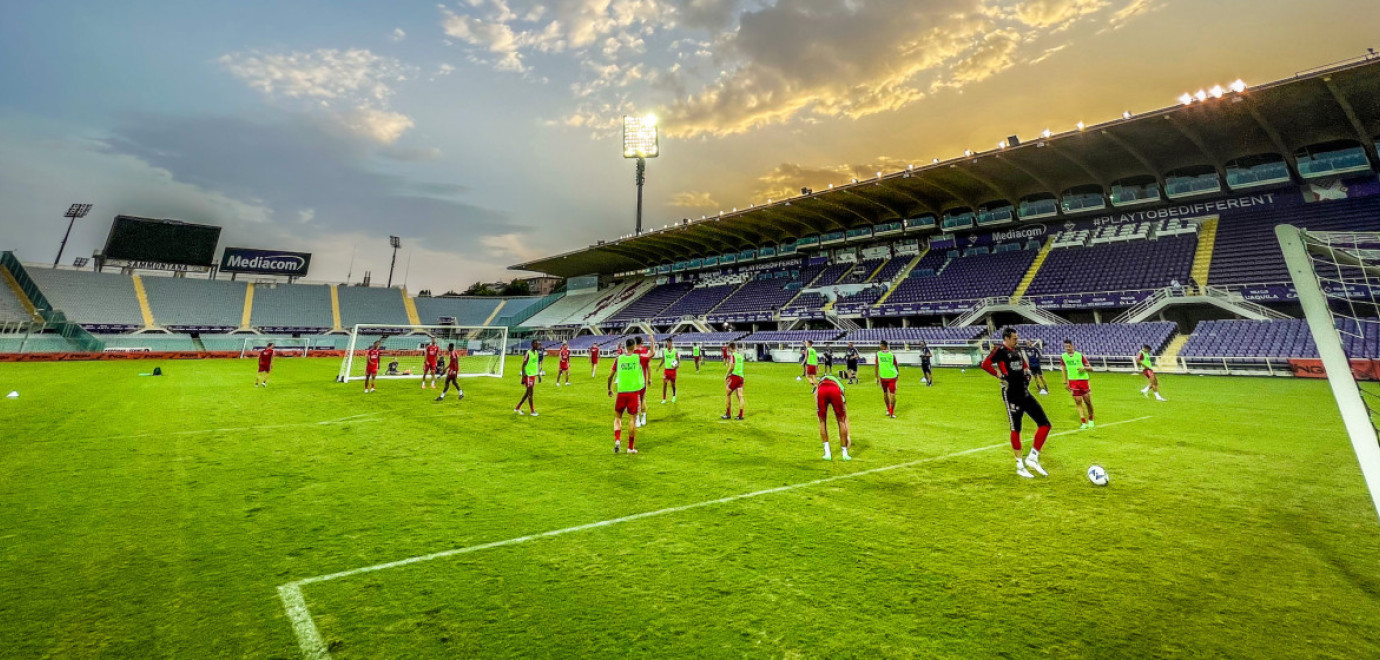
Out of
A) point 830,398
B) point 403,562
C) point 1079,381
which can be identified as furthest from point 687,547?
point 1079,381

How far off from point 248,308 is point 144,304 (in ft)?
25.3

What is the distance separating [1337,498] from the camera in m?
5.34

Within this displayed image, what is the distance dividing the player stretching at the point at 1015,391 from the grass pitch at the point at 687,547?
0.39 m

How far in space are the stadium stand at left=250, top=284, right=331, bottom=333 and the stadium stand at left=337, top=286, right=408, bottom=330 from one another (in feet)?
5.87

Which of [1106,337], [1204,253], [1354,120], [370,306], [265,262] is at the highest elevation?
[1354,120]

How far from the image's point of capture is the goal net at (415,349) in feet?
75.1

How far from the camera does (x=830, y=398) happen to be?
7480mm

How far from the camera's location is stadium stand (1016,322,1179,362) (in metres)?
24.5

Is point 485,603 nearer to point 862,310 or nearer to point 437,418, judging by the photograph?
point 437,418

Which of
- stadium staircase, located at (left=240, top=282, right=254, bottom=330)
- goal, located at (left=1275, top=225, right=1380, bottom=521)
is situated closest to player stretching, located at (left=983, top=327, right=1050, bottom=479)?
goal, located at (left=1275, top=225, right=1380, bottom=521)

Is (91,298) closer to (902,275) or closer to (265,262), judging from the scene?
(265,262)

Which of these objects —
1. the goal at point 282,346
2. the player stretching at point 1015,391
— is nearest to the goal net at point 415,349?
the goal at point 282,346

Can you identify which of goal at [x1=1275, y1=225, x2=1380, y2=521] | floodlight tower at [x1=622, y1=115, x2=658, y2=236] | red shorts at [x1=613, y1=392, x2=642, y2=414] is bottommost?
red shorts at [x1=613, y1=392, x2=642, y2=414]

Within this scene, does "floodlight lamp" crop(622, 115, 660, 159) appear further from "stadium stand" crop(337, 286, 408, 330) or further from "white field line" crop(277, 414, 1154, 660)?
"white field line" crop(277, 414, 1154, 660)
